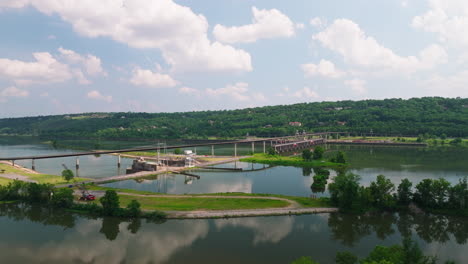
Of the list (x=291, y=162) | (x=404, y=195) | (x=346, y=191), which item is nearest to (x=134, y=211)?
(x=346, y=191)

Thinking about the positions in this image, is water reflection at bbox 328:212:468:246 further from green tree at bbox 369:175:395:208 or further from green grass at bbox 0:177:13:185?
green grass at bbox 0:177:13:185

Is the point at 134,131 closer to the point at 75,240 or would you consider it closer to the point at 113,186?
the point at 113,186

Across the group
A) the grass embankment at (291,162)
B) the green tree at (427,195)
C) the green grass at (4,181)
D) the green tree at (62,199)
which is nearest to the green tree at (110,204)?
the green tree at (62,199)

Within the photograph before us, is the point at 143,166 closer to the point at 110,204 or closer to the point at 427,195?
the point at 110,204

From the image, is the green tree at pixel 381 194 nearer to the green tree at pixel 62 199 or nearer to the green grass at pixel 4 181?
the green tree at pixel 62 199

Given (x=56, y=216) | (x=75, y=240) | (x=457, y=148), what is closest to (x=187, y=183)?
(x=56, y=216)

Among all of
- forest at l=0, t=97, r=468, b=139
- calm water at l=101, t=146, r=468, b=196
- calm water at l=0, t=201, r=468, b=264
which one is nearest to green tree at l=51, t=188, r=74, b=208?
calm water at l=0, t=201, r=468, b=264

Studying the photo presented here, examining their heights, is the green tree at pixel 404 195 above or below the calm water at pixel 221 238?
above
